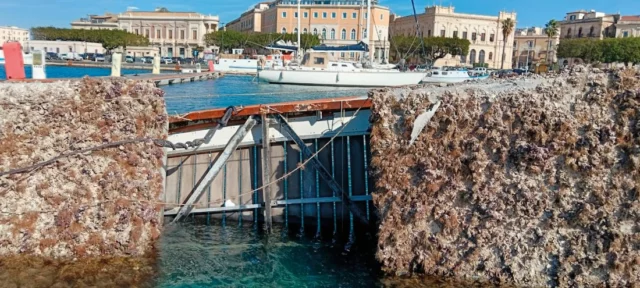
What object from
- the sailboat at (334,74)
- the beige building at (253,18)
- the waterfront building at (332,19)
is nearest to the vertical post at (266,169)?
the sailboat at (334,74)

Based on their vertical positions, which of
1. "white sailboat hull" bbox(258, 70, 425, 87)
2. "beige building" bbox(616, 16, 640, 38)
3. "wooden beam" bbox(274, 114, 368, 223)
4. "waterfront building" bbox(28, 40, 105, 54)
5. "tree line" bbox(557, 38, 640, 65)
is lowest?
"wooden beam" bbox(274, 114, 368, 223)

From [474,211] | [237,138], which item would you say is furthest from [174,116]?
[474,211]

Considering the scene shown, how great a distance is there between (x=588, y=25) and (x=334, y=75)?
93.4 meters

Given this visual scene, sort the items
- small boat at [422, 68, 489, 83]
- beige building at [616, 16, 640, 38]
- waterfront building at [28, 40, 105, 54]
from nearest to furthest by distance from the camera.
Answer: small boat at [422, 68, 489, 83]
beige building at [616, 16, 640, 38]
waterfront building at [28, 40, 105, 54]

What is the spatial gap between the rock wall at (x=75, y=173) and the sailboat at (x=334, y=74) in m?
40.8

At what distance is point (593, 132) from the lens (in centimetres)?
753

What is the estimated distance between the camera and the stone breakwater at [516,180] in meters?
7.42

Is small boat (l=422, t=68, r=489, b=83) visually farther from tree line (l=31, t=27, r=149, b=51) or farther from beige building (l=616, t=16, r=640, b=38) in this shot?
tree line (l=31, t=27, r=149, b=51)

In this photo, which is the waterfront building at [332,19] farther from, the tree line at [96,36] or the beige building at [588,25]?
the beige building at [588,25]

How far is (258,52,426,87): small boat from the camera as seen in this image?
161 ft

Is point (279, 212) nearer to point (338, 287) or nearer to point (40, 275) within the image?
point (338, 287)

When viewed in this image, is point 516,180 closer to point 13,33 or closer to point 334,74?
point 334,74

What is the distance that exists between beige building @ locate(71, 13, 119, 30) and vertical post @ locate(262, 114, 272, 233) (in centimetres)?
13470

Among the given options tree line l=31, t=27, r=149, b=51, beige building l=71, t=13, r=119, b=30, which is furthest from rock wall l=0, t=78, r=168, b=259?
beige building l=71, t=13, r=119, b=30
